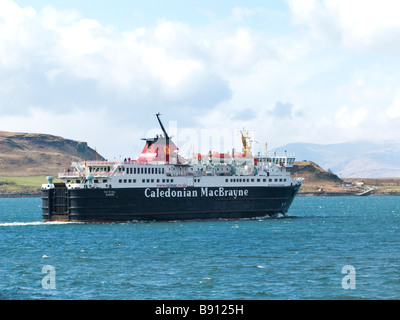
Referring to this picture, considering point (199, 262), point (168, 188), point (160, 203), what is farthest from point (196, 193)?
point (199, 262)

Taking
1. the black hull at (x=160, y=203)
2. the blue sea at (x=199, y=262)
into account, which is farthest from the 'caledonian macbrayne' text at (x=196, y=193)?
the blue sea at (x=199, y=262)

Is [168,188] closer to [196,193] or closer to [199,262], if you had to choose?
[196,193]

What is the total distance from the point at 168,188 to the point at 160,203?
73.6 inches

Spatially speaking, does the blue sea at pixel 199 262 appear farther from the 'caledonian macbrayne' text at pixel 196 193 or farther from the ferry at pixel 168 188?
the 'caledonian macbrayne' text at pixel 196 193

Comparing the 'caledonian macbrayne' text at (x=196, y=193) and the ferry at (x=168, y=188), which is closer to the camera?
the ferry at (x=168, y=188)

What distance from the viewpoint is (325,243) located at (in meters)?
50.8

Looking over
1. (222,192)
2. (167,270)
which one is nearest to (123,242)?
(167,270)

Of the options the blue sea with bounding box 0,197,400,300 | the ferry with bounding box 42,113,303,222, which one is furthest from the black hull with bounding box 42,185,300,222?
the blue sea with bounding box 0,197,400,300

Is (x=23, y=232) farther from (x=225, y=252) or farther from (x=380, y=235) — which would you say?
(x=380, y=235)

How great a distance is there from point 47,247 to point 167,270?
623 inches

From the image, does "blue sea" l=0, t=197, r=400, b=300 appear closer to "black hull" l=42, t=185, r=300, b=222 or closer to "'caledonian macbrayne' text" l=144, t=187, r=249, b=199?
"black hull" l=42, t=185, r=300, b=222

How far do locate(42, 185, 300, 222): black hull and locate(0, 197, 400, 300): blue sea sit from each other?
3.35m

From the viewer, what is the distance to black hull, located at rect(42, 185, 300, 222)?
6788cm

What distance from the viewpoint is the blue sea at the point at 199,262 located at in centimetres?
3159
